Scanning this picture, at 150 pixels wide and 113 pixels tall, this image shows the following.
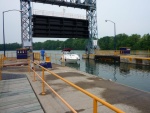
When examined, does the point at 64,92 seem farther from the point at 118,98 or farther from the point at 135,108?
the point at 135,108

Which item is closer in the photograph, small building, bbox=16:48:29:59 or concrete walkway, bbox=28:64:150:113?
concrete walkway, bbox=28:64:150:113

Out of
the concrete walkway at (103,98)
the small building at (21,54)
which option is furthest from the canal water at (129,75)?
the small building at (21,54)

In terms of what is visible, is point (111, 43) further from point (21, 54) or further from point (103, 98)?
point (103, 98)

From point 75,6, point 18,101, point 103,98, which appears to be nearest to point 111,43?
point 75,6

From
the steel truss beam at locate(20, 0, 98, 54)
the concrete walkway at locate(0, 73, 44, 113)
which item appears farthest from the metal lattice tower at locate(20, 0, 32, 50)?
the concrete walkway at locate(0, 73, 44, 113)

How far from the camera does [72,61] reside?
32.8 metres

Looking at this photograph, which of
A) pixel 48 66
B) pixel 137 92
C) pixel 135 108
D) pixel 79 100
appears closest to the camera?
pixel 135 108

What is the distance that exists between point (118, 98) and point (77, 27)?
33.2 metres

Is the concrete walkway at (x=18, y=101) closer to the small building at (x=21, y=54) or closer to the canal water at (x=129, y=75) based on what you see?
the canal water at (x=129, y=75)

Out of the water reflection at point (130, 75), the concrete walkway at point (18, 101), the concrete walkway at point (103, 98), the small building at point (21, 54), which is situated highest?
the small building at point (21, 54)

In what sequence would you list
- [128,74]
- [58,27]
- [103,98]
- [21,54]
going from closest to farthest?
[103,98] < [128,74] < [21,54] < [58,27]

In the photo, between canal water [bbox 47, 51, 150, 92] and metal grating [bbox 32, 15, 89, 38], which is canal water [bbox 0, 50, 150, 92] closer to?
canal water [bbox 47, 51, 150, 92]

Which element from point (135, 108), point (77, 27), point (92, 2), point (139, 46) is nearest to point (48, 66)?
point (135, 108)

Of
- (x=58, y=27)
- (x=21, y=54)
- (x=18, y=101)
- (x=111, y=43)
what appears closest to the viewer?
(x=18, y=101)
